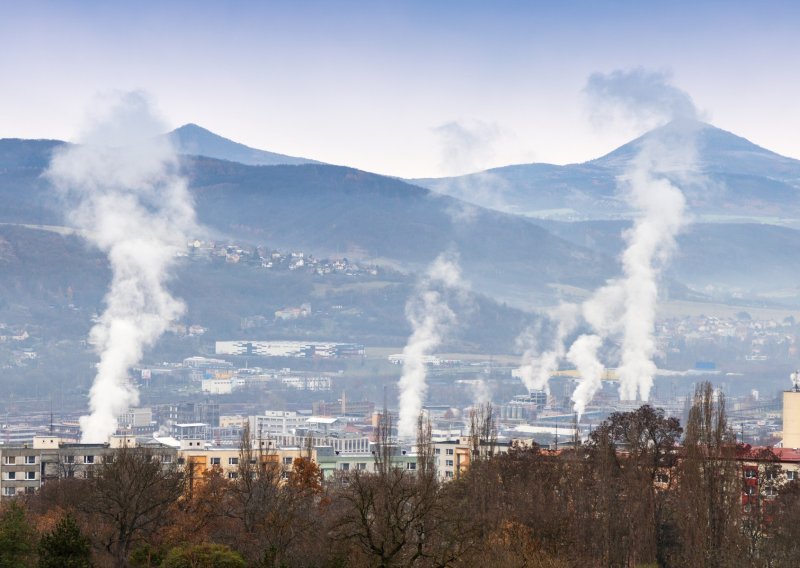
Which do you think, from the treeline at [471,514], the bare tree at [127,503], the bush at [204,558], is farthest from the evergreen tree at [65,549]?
the bare tree at [127,503]

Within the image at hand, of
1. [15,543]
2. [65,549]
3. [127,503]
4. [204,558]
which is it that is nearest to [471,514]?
[127,503]

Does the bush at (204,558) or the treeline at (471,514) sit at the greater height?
the treeline at (471,514)

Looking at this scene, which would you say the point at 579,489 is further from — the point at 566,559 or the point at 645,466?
the point at 566,559

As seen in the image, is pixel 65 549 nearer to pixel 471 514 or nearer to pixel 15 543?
pixel 15 543

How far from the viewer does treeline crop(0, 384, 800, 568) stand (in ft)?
139

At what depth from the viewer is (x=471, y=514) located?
53.7 m

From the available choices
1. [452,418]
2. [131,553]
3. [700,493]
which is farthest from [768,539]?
[452,418]

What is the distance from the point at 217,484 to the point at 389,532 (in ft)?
80.6

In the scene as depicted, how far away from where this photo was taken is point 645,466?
5962cm

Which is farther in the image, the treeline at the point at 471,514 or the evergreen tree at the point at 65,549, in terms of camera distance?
the treeline at the point at 471,514

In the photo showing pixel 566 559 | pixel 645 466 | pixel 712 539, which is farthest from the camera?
pixel 645 466

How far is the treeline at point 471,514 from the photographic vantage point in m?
42.4

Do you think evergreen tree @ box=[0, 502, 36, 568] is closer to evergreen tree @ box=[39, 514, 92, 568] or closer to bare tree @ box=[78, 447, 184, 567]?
bare tree @ box=[78, 447, 184, 567]

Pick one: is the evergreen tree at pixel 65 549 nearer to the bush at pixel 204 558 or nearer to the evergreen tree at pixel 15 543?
the bush at pixel 204 558
